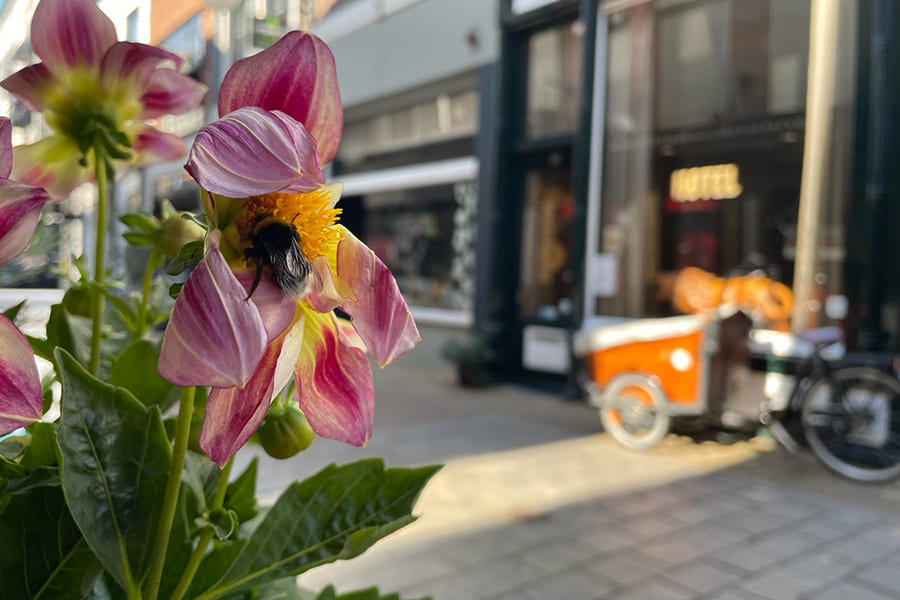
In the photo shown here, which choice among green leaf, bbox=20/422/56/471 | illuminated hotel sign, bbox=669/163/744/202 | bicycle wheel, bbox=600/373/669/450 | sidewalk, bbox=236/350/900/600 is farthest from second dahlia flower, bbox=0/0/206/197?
illuminated hotel sign, bbox=669/163/744/202

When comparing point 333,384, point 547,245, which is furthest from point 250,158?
point 547,245

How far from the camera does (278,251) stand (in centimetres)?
43

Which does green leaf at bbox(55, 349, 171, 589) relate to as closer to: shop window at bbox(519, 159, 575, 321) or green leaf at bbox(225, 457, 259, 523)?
green leaf at bbox(225, 457, 259, 523)

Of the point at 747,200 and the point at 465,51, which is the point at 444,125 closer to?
the point at 465,51

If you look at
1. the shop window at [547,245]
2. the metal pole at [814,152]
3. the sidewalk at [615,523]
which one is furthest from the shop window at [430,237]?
the metal pole at [814,152]

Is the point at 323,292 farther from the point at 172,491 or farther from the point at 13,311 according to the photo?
the point at 13,311

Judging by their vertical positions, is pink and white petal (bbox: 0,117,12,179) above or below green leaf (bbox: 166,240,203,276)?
above

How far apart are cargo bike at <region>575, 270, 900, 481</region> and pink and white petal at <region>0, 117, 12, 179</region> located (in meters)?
5.55

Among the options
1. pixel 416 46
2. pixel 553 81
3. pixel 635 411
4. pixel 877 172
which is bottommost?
pixel 635 411

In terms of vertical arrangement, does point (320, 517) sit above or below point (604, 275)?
above

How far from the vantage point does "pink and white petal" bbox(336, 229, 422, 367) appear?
0.46 metres

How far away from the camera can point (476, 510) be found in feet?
15.0

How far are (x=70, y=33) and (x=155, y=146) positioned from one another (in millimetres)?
162

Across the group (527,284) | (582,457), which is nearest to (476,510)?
(582,457)
